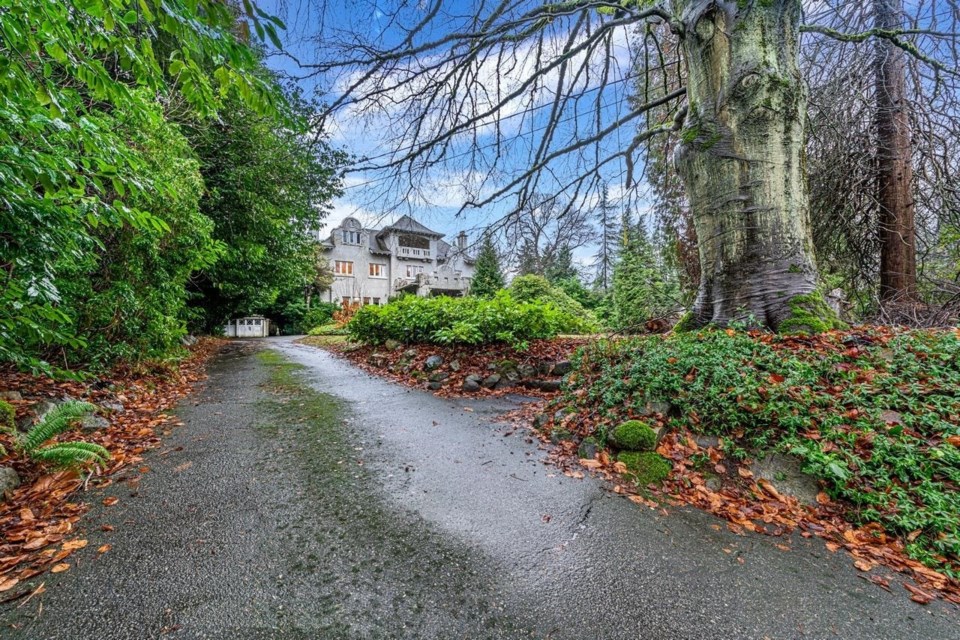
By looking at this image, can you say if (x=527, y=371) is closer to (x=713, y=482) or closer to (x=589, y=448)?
(x=589, y=448)

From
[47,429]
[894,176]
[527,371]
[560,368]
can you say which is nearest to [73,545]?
[47,429]

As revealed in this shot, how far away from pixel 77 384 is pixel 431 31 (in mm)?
6029

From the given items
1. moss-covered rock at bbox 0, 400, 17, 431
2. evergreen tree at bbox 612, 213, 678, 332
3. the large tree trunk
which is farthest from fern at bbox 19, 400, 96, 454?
evergreen tree at bbox 612, 213, 678, 332

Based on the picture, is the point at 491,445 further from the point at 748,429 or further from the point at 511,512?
the point at 748,429

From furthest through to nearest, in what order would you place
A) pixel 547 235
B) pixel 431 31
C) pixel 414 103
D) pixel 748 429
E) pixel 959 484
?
pixel 547 235, pixel 414 103, pixel 431 31, pixel 748 429, pixel 959 484

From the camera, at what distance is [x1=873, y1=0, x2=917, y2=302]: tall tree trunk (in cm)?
479

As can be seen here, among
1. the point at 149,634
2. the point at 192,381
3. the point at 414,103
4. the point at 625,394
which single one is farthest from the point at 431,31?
the point at 192,381

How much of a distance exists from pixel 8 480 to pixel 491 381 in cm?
465

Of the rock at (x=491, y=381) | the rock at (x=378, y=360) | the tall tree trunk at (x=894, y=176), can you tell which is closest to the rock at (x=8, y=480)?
the rock at (x=491, y=381)

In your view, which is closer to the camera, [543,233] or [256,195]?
[543,233]

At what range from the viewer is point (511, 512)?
239 cm

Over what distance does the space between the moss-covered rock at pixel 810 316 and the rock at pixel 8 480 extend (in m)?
6.45

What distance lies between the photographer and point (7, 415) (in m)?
3.00

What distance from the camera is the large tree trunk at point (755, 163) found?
4.08 meters
